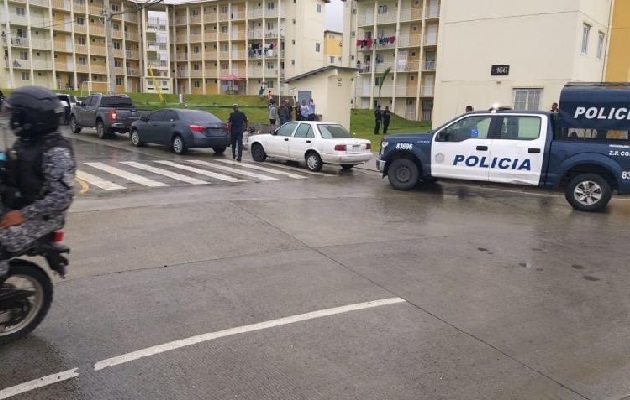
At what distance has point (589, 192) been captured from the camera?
33.8 feet

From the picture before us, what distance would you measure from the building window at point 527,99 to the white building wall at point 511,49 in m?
0.19

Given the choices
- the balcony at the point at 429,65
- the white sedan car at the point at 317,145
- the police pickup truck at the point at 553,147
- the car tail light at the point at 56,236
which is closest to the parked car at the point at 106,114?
the white sedan car at the point at 317,145

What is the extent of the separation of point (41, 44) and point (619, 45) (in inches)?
2455

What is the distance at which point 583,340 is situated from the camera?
434 cm

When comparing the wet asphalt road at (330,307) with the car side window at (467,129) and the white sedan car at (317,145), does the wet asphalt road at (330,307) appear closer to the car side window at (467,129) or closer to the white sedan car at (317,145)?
the car side window at (467,129)

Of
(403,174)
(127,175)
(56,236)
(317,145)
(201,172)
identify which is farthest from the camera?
(317,145)

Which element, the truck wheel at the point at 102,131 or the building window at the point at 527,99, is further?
the building window at the point at 527,99

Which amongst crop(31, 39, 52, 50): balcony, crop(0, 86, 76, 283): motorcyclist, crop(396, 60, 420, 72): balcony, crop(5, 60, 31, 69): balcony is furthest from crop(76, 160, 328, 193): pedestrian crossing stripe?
crop(31, 39, 52, 50): balcony

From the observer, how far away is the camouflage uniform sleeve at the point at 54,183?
3.82 m

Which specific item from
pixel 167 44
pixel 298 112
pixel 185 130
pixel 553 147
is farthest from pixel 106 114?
pixel 167 44

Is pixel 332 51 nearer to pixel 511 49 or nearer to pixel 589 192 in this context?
pixel 511 49

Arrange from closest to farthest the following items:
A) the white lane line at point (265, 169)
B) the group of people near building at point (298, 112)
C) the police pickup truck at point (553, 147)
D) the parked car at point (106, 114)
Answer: the police pickup truck at point (553, 147), the white lane line at point (265, 169), the parked car at point (106, 114), the group of people near building at point (298, 112)

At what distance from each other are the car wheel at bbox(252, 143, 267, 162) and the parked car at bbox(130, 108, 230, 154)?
148 centimetres

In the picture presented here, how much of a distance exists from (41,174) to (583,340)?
4.63m
